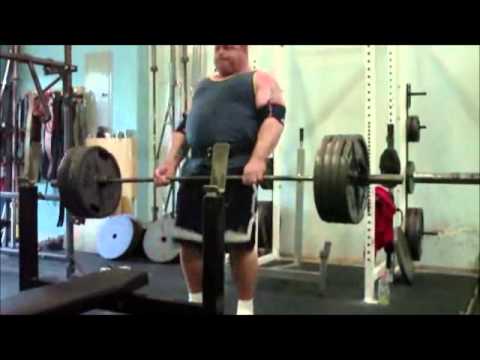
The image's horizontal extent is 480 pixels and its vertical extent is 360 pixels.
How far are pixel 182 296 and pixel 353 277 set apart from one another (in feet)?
3.74

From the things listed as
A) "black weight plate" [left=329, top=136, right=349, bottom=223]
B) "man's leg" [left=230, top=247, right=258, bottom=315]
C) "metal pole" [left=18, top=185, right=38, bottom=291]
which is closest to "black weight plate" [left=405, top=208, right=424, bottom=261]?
"man's leg" [left=230, top=247, right=258, bottom=315]

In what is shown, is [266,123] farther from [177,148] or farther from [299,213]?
[299,213]

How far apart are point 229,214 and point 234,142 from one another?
265 millimetres

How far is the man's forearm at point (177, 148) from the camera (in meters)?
2.24

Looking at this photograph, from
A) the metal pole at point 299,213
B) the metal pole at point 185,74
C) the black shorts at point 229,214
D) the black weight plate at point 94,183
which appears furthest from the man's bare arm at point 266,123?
the metal pole at point 185,74

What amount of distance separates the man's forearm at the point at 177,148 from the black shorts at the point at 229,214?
176 millimetres

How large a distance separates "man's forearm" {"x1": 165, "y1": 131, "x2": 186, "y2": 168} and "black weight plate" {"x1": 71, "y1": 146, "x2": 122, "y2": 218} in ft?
0.76

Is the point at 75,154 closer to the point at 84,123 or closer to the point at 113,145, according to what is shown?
the point at 113,145

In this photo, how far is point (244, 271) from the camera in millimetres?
2068

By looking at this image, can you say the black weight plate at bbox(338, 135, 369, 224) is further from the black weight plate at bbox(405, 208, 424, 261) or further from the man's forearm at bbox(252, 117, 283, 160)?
the black weight plate at bbox(405, 208, 424, 261)

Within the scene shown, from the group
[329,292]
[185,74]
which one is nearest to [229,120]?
[329,292]

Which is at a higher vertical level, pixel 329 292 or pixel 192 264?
pixel 192 264

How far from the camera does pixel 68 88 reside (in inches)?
135
